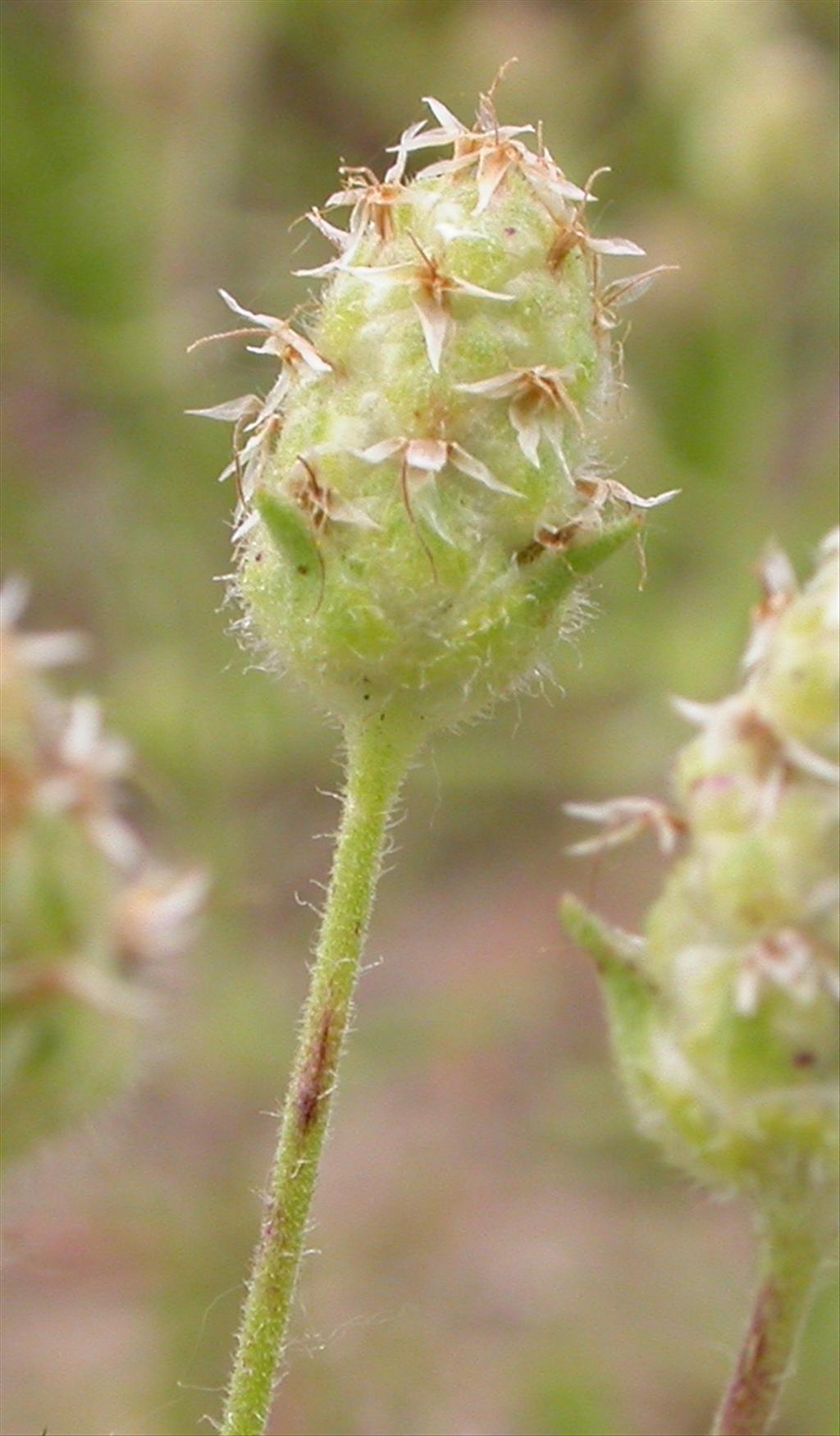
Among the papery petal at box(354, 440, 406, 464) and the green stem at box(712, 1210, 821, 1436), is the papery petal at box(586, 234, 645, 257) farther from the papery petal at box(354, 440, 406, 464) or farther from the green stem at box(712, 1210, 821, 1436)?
the green stem at box(712, 1210, 821, 1436)

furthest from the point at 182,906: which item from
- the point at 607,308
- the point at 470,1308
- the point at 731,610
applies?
the point at 470,1308

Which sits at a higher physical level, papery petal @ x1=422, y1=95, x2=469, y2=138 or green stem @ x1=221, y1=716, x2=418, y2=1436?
papery petal @ x1=422, y1=95, x2=469, y2=138

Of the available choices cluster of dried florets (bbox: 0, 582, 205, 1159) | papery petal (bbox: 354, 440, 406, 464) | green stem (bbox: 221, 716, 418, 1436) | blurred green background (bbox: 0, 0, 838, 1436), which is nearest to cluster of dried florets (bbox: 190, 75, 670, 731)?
papery petal (bbox: 354, 440, 406, 464)

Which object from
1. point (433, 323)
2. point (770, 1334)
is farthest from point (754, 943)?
point (433, 323)

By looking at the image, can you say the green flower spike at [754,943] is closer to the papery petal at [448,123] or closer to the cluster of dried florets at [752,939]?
the cluster of dried florets at [752,939]

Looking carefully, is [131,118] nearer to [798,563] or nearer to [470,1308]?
[798,563]

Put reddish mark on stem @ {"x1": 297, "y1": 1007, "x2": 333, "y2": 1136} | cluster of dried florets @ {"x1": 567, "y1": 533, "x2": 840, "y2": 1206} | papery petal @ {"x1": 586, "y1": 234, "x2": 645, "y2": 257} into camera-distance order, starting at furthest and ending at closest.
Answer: papery petal @ {"x1": 586, "y1": 234, "x2": 645, "y2": 257} < reddish mark on stem @ {"x1": 297, "y1": 1007, "x2": 333, "y2": 1136} < cluster of dried florets @ {"x1": 567, "y1": 533, "x2": 840, "y2": 1206}

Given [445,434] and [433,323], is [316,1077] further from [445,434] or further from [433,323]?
[433,323]
